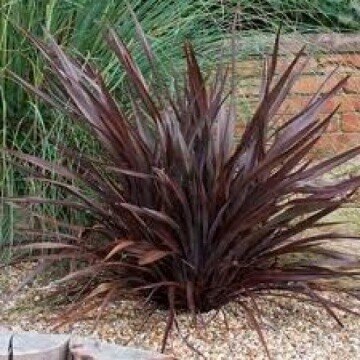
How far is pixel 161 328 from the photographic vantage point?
10.6 ft

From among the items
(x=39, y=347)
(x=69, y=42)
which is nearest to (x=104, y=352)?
(x=39, y=347)

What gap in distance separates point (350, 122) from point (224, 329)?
258cm

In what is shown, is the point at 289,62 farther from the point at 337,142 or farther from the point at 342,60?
the point at 337,142

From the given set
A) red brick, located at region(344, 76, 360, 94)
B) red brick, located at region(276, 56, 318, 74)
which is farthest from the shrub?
red brick, located at region(344, 76, 360, 94)

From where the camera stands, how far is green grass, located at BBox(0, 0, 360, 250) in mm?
3775

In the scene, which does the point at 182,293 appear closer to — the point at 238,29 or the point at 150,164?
the point at 150,164

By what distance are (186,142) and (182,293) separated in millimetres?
485

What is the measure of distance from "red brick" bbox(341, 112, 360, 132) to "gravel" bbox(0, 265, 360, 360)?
221 cm

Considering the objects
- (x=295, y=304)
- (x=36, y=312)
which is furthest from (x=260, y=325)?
(x=36, y=312)

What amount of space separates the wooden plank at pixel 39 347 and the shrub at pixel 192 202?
333mm

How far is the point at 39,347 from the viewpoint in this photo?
2750 millimetres

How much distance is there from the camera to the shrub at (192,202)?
10.4 ft

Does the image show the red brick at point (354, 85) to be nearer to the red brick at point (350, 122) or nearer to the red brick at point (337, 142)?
the red brick at point (350, 122)

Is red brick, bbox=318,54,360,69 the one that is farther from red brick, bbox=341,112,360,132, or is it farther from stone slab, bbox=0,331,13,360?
stone slab, bbox=0,331,13,360
